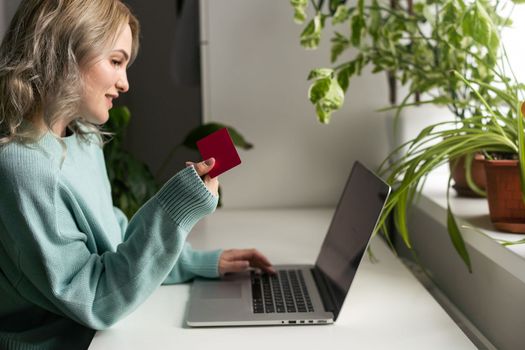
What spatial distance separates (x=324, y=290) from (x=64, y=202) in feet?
1.62

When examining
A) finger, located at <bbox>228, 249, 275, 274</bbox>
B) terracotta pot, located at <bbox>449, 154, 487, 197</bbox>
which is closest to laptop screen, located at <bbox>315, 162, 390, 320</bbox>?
finger, located at <bbox>228, 249, 275, 274</bbox>

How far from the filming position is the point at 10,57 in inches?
50.1

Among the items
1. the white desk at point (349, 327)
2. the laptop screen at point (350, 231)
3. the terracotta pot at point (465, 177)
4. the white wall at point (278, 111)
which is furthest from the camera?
the white wall at point (278, 111)

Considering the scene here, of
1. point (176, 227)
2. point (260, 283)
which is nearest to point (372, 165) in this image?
point (260, 283)

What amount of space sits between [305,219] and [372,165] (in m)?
0.28

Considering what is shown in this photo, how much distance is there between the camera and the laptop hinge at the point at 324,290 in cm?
130

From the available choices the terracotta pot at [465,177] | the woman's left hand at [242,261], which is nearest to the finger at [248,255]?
the woman's left hand at [242,261]

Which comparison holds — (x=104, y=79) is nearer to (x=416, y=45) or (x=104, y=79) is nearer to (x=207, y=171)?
(x=207, y=171)

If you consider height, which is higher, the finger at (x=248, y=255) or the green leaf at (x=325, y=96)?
the green leaf at (x=325, y=96)

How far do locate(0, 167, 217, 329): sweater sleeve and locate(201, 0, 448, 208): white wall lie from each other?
92 centimetres

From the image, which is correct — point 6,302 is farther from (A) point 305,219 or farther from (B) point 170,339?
(A) point 305,219

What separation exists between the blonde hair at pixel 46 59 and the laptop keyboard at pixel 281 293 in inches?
18.8

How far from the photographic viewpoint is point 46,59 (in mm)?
1252

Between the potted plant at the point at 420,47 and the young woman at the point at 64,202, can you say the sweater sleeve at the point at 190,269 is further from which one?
the potted plant at the point at 420,47
